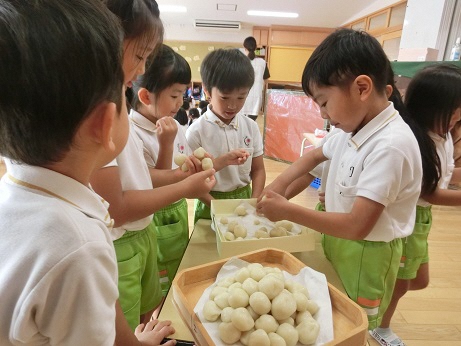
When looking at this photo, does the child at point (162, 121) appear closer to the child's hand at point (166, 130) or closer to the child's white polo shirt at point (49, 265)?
the child's hand at point (166, 130)

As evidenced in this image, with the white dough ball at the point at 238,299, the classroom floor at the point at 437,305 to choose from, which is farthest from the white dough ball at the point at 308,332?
the classroom floor at the point at 437,305

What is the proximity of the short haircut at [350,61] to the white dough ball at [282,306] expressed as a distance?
525mm

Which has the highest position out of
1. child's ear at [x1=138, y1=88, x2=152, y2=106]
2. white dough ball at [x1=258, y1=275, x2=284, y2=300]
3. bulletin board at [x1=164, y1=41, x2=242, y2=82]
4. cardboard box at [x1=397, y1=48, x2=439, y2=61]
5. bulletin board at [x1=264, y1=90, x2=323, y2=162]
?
bulletin board at [x1=164, y1=41, x2=242, y2=82]

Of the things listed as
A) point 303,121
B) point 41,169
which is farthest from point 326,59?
point 303,121

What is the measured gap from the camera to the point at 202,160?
992 millimetres

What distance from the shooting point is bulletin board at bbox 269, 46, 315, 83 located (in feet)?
25.3

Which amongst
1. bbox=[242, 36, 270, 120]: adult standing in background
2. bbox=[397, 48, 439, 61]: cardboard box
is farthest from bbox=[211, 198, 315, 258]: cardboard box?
bbox=[242, 36, 270, 120]: adult standing in background

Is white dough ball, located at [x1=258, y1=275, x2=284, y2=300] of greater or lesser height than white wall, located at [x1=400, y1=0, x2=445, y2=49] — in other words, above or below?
below

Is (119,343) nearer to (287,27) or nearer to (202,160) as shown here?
(202,160)

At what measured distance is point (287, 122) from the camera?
12.6 feet

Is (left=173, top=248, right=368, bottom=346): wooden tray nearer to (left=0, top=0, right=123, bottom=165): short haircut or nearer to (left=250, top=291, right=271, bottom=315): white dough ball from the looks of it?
(left=250, top=291, right=271, bottom=315): white dough ball

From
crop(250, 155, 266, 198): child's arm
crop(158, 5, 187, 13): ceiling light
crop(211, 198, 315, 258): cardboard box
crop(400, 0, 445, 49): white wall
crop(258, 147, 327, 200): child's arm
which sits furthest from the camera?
crop(158, 5, 187, 13): ceiling light

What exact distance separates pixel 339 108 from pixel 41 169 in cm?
67

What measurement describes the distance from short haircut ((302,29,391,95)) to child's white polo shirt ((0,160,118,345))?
0.65 m
